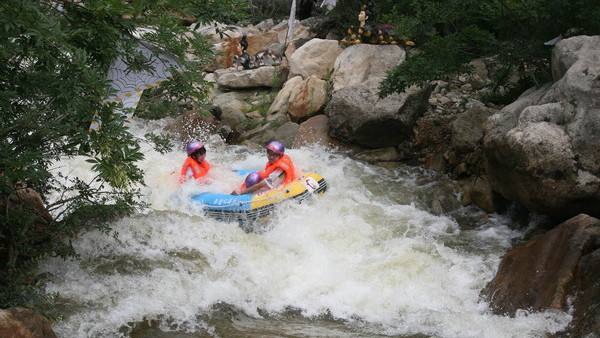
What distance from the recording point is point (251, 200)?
28.9 ft

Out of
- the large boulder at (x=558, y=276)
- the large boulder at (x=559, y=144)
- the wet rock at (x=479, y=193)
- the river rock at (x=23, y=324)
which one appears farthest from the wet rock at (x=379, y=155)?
the river rock at (x=23, y=324)

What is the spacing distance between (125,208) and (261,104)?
791 centimetres

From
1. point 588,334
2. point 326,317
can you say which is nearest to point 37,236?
point 326,317

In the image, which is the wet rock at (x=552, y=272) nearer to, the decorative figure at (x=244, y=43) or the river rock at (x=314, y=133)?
the river rock at (x=314, y=133)

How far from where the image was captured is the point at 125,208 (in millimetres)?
6117

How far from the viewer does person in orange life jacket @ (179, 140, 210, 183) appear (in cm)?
993

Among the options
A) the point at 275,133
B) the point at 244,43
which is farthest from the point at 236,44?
the point at 275,133

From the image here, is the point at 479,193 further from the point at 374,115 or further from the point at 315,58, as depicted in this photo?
the point at 315,58

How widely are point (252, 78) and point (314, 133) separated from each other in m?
3.11

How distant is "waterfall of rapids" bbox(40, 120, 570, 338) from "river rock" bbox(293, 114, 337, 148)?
82.6 inches

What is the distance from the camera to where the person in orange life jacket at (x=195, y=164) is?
9930mm

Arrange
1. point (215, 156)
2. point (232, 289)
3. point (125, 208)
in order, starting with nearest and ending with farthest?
1. point (125, 208)
2. point (232, 289)
3. point (215, 156)

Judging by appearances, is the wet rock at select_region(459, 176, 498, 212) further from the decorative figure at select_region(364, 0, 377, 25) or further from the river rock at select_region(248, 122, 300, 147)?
the decorative figure at select_region(364, 0, 377, 25)

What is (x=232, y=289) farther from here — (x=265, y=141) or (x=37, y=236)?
(x=265, y=141)
